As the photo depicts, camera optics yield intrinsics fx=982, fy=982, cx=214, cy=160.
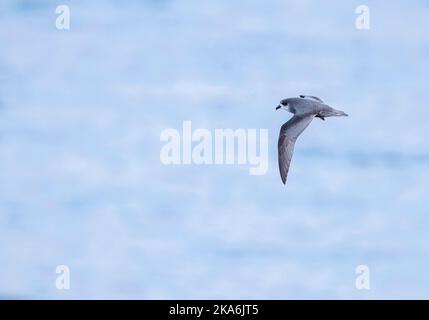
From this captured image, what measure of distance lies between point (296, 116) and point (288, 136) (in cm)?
43

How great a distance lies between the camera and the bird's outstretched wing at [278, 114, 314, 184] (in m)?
14.6

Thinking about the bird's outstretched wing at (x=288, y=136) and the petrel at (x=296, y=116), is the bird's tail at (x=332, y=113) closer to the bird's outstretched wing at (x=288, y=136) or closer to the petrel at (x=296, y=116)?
the petrel at (x=296, y=116)

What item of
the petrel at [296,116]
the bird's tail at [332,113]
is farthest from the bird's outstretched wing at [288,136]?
the bird's tail at [332,113]

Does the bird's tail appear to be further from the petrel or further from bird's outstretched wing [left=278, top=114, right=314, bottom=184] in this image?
bird's outstretched wing [left=278, top=114, right=314, bottom=184]

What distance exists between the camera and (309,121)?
14.9m

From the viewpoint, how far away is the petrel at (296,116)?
14.6 meters

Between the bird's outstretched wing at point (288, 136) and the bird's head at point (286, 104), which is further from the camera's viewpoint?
the bird's head at point (286, 104)

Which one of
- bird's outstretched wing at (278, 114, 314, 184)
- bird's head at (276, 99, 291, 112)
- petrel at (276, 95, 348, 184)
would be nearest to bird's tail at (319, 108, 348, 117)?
petrel at (276, 95, 348, 184)

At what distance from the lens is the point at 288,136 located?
48.4 ft

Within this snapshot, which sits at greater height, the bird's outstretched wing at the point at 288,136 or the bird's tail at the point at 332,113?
the bird's tail at the point at 332,113
